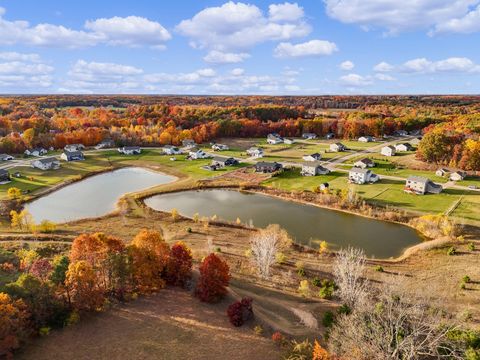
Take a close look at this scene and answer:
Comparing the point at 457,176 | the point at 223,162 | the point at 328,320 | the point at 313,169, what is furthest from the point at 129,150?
the point at 328,320

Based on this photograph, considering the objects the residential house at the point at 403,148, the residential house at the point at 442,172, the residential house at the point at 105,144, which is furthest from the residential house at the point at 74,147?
the residential house at the point at 442,172

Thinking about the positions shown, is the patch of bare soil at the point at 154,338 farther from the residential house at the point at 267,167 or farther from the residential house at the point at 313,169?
the residential house at the point at 267,167

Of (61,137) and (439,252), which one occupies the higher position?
(61,137)

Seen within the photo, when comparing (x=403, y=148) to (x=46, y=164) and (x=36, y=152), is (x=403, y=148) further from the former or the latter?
(x=36, y=152)

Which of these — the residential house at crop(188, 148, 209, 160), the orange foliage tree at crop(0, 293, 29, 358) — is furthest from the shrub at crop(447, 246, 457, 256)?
the residential house at crop(188, 148, 209, 160)

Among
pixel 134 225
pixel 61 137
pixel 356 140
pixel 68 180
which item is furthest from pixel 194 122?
pixel 134 225

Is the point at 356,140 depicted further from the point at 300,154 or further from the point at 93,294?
the point at 93,294

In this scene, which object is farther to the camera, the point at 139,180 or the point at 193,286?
the point at 139,180
